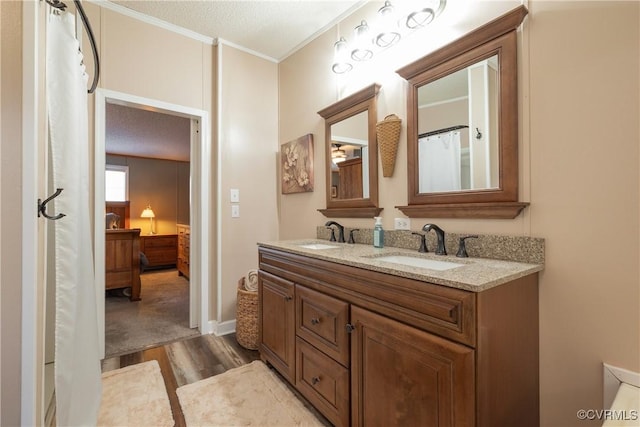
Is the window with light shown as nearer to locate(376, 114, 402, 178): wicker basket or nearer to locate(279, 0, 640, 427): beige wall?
locate(376, 114, 402, 178): wicker basket

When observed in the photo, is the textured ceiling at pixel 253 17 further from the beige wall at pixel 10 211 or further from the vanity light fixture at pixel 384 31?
the beige wall at pixel 10 211

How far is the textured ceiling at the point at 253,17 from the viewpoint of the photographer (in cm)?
217

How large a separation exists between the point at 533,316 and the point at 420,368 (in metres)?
0.57

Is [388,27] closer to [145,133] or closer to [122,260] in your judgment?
[122,260]

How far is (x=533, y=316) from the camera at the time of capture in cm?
120

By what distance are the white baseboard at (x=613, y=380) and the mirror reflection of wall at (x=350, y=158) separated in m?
1.40

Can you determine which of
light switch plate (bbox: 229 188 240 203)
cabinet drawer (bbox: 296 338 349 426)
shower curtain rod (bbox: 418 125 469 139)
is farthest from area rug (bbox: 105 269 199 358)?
shower curtain rod (bbox: 418 125 469 139)

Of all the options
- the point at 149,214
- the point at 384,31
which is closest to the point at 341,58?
the point at 384,31

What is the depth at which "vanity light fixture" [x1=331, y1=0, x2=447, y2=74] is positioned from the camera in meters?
1.58

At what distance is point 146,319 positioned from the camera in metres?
2.95

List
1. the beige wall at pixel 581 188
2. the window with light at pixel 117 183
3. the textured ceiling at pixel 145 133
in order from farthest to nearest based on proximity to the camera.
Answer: the window with light at pixel 117 183
the textured ceiling at pixel 145 133
the beige wall at pixel 581 188

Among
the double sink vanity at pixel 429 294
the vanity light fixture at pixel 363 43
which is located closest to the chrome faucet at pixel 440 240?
the double sink vanity at pixel 429 294

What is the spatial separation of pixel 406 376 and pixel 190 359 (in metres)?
1.75

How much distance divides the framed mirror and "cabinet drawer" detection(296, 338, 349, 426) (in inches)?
37.7
